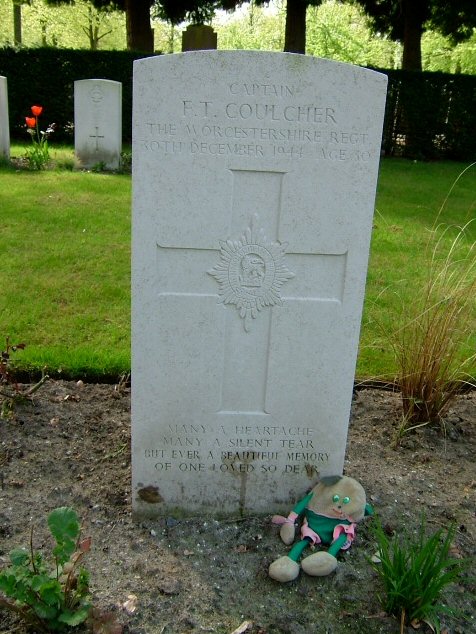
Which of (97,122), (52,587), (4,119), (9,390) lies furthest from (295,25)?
(52,587)

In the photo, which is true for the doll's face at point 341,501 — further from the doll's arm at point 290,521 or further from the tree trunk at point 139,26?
the tree trunk at point 139,26

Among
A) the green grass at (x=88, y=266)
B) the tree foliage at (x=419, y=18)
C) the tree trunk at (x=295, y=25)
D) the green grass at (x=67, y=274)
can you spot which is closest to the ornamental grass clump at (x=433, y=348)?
the green grass at (x=88, y=266)

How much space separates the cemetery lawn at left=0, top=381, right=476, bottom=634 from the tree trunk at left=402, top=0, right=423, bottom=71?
1367cm

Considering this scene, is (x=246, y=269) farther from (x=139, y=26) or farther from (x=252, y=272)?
(x=139, y=26)

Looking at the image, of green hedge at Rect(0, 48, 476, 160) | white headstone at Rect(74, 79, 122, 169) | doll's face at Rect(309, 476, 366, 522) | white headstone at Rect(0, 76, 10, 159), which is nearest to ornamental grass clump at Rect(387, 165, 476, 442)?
doll's face at Rect(309, 476, 366, 522)

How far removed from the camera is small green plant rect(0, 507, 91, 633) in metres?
1.86

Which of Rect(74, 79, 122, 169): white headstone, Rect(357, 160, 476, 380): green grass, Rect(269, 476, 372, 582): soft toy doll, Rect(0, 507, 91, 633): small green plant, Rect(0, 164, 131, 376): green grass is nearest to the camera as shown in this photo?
Rect(0, 507, 91, 633): small green plant

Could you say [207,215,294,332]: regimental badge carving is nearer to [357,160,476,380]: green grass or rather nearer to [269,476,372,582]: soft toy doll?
[269,476,372,582]: soft toy doll

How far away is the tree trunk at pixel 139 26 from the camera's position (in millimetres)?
14094

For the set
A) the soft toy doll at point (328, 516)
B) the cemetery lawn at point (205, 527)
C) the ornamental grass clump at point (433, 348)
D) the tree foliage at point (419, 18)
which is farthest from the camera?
the tree foliage at point (419, 18)

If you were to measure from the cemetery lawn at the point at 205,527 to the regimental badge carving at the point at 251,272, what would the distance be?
91 cm

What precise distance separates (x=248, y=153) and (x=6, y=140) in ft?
27.3

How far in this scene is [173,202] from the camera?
2.22 meters

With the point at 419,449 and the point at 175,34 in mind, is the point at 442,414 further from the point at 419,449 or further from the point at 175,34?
the point at 175,34
